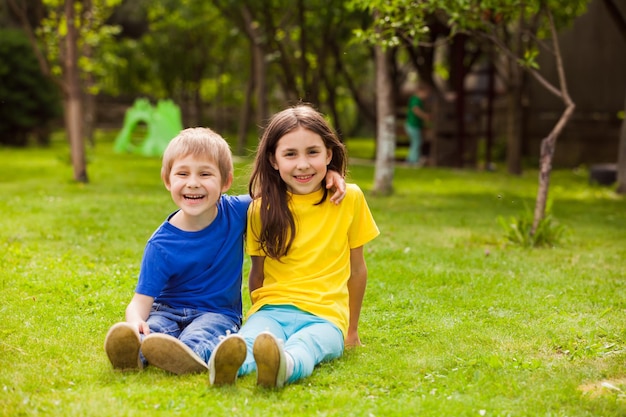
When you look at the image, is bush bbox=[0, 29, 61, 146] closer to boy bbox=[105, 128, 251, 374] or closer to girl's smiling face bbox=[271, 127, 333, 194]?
boy bbox=[105, 128, 251, 374]

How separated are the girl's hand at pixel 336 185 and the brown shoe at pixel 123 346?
44.5 inches

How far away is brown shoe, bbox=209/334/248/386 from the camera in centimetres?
336

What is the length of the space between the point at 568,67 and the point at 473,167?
3.12m

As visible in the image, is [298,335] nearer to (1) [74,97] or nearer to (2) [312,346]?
(2) [312,346]

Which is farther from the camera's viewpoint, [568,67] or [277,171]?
[568,67]

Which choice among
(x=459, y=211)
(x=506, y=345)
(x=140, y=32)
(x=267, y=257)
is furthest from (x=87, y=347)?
(x=140, y=32)

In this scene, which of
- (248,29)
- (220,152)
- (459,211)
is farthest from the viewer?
(248,29)

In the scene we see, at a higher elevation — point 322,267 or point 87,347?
point 322,267

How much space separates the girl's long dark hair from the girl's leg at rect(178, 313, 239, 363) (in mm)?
397

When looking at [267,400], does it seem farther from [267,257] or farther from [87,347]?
[87,347]

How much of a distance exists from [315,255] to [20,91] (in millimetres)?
17706

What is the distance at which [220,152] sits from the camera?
13.3ft

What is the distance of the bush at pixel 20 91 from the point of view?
19.8 metres

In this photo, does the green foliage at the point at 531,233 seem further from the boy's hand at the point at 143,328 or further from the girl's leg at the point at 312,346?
the boy's hand at the point at 143,328
